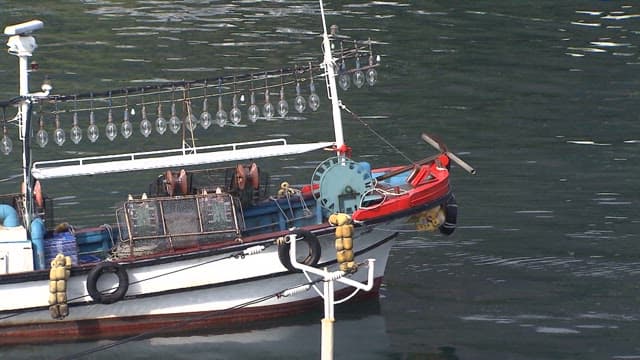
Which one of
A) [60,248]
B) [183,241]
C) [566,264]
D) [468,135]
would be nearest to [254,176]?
[183,241]

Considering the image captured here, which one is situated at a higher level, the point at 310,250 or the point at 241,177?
the point at 241,177

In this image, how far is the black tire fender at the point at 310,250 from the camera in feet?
78.9

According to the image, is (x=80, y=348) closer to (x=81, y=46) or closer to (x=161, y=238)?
(x=161, y=238)

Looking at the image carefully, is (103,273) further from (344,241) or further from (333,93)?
(333,93)

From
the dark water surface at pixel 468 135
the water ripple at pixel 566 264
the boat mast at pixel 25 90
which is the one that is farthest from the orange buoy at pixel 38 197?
the water ripple at pixel 566 264

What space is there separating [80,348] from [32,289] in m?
1.37

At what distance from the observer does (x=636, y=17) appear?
58969 millimetres

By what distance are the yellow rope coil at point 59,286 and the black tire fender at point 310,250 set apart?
3.64 m

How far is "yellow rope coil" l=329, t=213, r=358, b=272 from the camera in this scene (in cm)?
2358

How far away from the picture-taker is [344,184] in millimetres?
25094

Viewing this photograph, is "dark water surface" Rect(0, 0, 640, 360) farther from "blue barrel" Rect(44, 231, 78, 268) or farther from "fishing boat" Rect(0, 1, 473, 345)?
"blue barrel" Rect(44, 231, 78, 268)

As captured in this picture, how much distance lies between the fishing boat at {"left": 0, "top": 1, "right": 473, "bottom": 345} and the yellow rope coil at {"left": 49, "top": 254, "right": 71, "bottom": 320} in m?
0.02

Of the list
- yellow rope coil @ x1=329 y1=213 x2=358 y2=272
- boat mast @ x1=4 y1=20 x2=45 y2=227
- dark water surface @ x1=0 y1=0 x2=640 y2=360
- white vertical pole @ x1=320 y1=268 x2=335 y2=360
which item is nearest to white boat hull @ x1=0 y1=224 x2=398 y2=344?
dark water surface @ x1=0 y1=0 x2=640 y2=360

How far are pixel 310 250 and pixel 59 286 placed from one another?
14.3 ft
